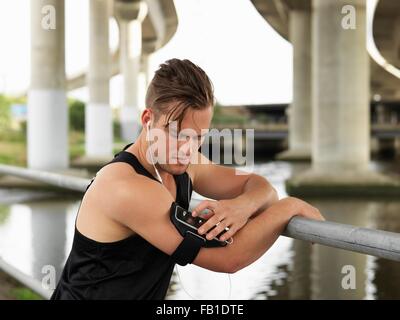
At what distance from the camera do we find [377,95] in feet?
296

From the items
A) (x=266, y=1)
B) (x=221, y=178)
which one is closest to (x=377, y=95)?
(x=266, y=1)

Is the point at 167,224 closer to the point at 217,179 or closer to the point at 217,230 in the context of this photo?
the point at 217,230

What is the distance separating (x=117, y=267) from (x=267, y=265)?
22.3 feet

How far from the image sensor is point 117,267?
2043mm

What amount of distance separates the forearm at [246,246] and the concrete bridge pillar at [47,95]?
18.2m

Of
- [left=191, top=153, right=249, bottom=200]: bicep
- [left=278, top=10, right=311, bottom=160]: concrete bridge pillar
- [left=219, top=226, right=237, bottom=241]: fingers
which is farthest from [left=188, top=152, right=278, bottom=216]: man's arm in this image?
[left=278, top=10, right=311, bottom=160]: concrete bridge pillar

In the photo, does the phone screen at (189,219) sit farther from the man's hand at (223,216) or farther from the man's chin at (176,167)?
the man's chin at (176,167)

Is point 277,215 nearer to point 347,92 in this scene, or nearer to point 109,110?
point 347,92

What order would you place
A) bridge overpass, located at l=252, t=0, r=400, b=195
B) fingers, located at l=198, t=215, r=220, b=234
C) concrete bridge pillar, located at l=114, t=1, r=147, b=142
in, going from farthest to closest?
concrete bridge pillar, located at l=114, t=1, r=147, b=142
bridge overpass, located at l=252, t=0, r=400, b=195
fingers, located at l=198, t=215, r=220, b=234

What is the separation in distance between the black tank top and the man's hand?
0.74 ft

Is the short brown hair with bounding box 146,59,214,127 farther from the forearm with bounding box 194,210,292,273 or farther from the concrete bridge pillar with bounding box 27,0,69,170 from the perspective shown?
the concrete bridge pillar with bounding box 27,0,69,170

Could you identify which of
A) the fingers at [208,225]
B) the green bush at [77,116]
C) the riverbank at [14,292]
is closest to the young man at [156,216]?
the fingers at [208,225]

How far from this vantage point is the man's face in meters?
1.99

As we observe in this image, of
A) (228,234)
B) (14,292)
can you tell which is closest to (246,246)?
(228,234)
